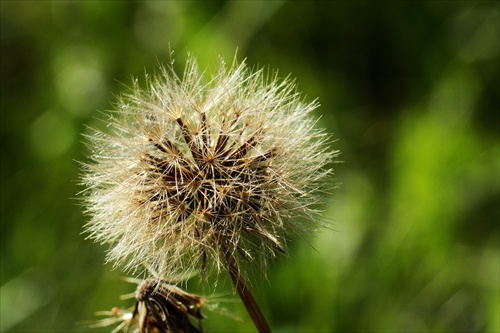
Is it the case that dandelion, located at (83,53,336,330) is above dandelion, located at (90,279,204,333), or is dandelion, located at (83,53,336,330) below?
above

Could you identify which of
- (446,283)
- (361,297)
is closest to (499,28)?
(446,283)

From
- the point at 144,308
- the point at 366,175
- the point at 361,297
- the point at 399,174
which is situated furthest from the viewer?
the point at 366,175

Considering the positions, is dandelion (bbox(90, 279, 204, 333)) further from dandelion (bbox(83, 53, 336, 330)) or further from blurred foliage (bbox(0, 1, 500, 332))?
blurred foliage (bbox(0, 1, 500, 332))

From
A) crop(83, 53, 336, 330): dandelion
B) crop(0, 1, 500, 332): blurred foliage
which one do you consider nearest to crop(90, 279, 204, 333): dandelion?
crop(83, 53, 336, 330): dandelion

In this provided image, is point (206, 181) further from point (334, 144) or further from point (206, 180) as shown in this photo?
point (334, 144)

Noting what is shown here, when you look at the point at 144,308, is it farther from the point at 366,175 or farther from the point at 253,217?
the point at 366,175

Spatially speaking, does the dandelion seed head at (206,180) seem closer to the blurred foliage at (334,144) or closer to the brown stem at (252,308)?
the brown stem at (252,308)

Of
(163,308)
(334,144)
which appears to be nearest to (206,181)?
(163,308)

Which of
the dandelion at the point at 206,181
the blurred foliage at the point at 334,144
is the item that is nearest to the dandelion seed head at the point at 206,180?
the dandelion at the point at 206,181
